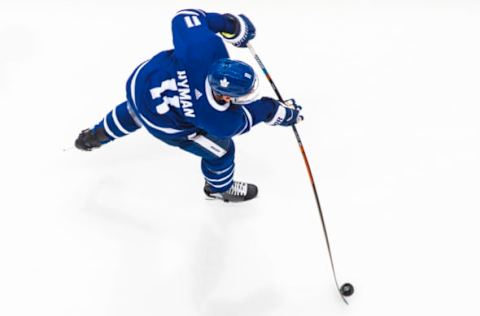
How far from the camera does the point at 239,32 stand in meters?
2.23

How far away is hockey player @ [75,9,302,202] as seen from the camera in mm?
1737

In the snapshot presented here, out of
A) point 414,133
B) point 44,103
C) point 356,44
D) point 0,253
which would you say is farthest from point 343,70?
point 0,253

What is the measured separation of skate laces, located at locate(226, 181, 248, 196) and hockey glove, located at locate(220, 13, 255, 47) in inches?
26.8

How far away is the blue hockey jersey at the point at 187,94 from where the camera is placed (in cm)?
179

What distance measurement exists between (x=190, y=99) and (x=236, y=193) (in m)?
0.82

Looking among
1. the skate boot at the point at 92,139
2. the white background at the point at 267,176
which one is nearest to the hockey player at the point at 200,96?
the skate boot at the point at 92,139

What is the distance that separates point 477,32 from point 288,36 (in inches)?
47.3

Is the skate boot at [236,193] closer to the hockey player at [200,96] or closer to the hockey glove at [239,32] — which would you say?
the hockey player at [200,96]

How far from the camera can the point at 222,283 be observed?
239 cm

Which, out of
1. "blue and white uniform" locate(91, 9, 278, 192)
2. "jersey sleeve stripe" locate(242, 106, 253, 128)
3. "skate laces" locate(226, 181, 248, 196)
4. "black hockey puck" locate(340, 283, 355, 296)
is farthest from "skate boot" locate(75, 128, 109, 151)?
"black hockey puck" locate(340, 283, 355, 296)

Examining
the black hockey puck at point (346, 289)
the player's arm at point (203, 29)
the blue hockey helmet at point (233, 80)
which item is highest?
the player's arm at point (203, 29)

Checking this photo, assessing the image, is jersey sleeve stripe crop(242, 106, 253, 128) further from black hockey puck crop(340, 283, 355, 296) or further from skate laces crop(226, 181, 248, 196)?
black hockey puck crop(340, 283, 355, 296)

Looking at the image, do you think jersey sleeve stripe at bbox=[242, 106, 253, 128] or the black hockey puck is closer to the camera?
jersey sleeve stripe at bbox=[242, 106, 253, 128]

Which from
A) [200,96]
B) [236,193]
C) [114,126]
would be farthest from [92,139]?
[200,96]
